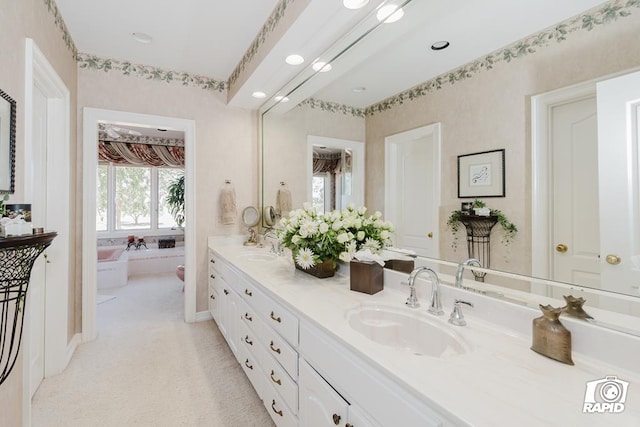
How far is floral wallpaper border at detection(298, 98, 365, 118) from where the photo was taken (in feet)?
5.94

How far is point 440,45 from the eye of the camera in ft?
4.51

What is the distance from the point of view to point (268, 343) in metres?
1.57

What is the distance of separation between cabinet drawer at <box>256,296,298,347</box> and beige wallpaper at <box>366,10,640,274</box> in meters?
0.76

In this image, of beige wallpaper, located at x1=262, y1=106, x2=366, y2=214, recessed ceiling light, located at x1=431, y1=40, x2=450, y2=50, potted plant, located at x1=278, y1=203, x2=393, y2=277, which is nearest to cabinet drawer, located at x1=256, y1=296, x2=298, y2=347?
potted plant, located at x1=278, y1=203, x2=393, y2=277

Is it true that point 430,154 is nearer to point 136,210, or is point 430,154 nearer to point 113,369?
point 113,369

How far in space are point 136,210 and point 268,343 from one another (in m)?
5.53

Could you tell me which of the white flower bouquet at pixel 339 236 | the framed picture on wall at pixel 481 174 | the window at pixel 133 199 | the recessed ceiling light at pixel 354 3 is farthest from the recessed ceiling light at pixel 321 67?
the window at pixel 133 199

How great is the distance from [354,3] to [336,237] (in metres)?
1.22

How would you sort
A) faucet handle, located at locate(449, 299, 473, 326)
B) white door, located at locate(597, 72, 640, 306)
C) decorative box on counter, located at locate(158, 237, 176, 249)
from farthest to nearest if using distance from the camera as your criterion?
decorative box on counter, located at locate(158, 237, 176, 249) → faucet handle, located at locate(449, 299, 473, 326) → white door, located at locate(597, 72, 640, 306)

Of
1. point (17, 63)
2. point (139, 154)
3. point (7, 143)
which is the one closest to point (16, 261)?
point (7, 143)

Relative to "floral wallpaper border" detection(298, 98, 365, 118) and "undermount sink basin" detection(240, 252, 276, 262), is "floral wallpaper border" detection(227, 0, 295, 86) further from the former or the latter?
"undermount sink basin" detection(240, 252, 276, 262)

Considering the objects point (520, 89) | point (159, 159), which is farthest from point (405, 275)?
point (159, 159)

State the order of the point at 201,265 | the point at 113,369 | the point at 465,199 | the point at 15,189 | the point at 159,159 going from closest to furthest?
1. the point at 465,199
2. the point at 15,189
3. the point at 113,369
4. the point at 201,265
5. the point at 159,159

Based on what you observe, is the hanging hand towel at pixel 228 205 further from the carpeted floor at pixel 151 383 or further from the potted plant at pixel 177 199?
the potted plant at pixel 177 199
